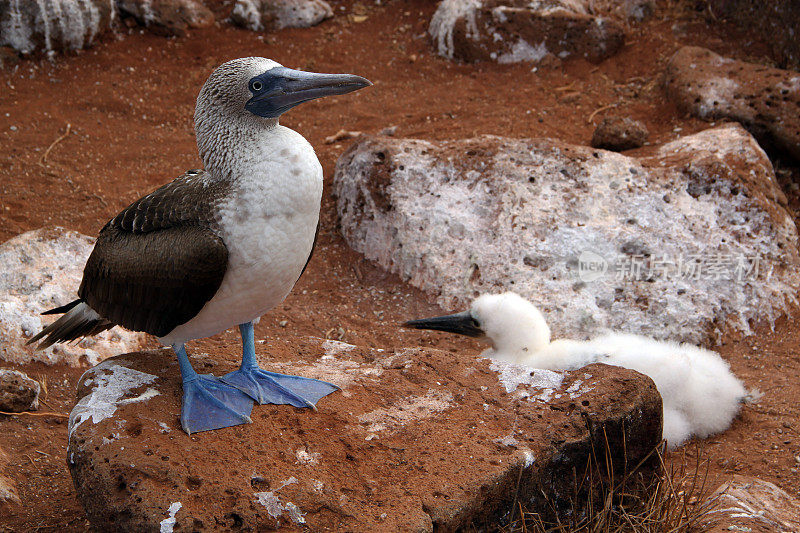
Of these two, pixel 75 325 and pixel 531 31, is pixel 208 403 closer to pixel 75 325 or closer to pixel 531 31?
pixel 75 325

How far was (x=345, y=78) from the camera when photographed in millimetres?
3086

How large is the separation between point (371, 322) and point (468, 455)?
95.4 inches

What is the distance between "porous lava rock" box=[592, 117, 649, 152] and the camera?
21.6 feet

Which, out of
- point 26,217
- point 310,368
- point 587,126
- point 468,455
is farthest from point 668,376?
point 26,217

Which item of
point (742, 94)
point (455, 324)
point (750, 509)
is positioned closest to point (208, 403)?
point (455, 324)

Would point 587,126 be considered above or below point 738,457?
above

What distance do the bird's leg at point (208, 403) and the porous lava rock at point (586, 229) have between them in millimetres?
2303

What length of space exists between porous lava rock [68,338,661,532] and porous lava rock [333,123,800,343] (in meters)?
1.70

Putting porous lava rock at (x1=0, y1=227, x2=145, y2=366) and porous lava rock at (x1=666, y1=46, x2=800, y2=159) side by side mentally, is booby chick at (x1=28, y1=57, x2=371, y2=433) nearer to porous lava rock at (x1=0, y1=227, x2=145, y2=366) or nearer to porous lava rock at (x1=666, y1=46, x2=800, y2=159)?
porous lava rock at (x1=0, y1=227, x2=145, y2=366)

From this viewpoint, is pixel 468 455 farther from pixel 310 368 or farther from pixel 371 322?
pixel 371 322

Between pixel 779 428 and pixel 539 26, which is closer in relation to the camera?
pixel 779 428

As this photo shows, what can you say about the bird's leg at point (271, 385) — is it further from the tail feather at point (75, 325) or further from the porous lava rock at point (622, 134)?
the porous lava rock at point (622, 134)

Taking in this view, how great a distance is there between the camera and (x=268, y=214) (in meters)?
2.99

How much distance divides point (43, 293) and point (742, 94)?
19.3ft
